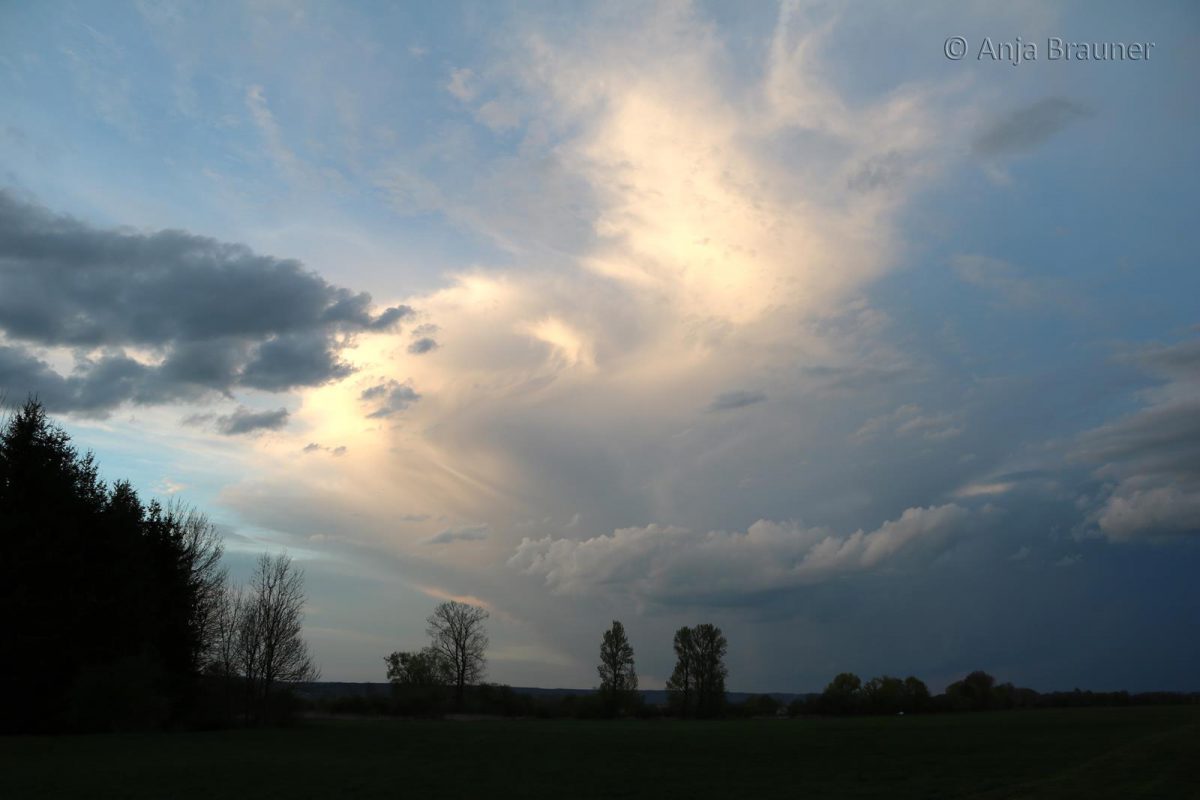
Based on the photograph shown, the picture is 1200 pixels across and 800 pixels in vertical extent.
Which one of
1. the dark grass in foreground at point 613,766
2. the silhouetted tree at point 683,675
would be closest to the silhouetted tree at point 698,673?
the silhouetted tree at point 683,675

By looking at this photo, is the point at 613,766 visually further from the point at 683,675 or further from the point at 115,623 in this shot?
the point at 683,675

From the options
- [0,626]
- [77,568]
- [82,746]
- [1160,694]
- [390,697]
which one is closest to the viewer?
[82,746]

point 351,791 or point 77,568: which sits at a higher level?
point 77,568

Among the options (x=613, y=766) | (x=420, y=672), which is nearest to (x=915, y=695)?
(x=420, y=672)

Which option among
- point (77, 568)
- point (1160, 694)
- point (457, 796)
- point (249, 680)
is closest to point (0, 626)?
point (77, 568)

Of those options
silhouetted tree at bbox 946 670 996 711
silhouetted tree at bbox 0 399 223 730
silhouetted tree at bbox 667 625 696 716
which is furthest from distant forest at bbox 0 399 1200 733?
silhouetted tree at bbox 946 670 996 711

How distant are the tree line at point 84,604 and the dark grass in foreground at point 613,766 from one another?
321cm

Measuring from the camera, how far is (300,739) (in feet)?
163

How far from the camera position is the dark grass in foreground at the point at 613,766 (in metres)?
24.7

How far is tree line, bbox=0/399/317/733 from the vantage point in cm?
4225

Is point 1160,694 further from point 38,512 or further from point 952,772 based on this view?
point 38,512

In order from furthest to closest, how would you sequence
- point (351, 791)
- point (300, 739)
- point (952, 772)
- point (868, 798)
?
point (300, 739), point (952, 772), point (351, 791), point (868, 798)

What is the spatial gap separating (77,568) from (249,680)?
23.5 metres

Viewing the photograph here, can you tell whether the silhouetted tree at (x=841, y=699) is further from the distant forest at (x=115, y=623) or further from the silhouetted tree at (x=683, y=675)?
the distant forest at (x=115, y=623)
